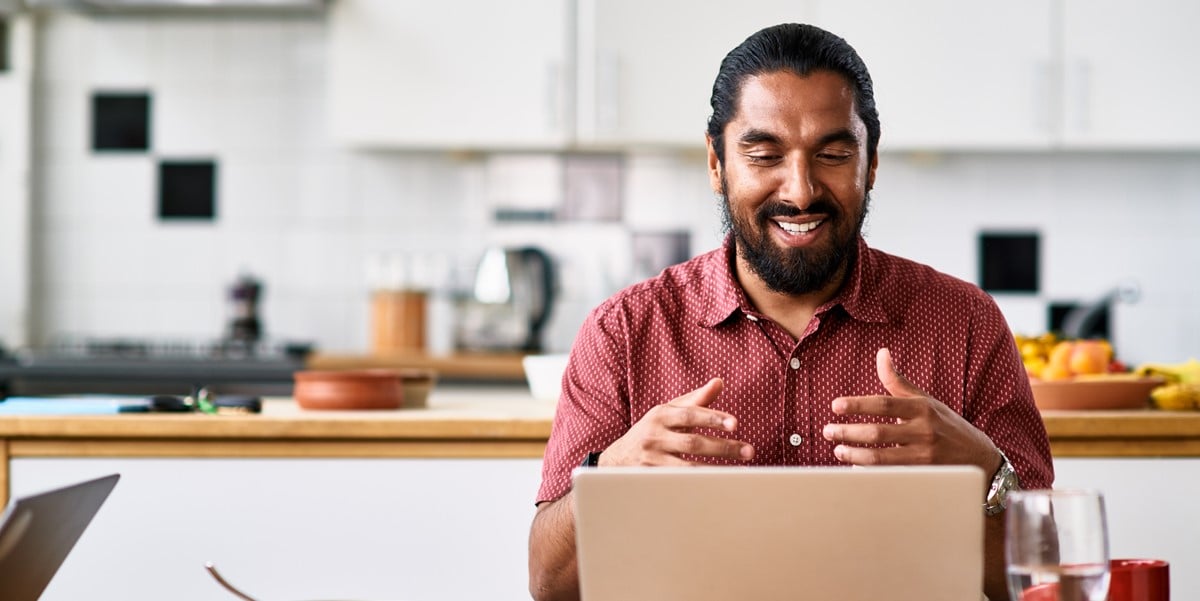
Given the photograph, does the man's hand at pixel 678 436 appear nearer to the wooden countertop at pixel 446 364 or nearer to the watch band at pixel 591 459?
the watch band at pixel 591 459

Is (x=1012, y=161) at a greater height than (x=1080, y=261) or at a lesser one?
greater

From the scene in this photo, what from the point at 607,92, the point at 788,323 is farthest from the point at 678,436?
the point at 607,92

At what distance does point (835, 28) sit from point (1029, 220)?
36.6 inches

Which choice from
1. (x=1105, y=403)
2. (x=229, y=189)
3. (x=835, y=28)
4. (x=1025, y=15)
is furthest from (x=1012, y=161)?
(x=229, y=189)

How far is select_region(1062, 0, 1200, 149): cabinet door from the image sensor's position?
3.90 metres

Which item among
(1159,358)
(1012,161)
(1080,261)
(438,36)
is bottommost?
(1159,358)

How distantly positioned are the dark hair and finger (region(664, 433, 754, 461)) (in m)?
0.57

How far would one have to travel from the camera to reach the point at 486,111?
3.98m

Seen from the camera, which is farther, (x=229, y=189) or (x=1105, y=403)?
(x=229, y=189)

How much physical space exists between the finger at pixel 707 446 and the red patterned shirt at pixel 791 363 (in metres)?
0.40

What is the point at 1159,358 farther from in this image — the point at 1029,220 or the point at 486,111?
the point at 486,111

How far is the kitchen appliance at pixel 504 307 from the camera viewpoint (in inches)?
159

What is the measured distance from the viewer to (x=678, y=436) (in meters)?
1.34

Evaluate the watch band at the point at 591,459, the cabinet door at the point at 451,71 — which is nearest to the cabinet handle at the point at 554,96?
the cabinet door at the point at 451,71
